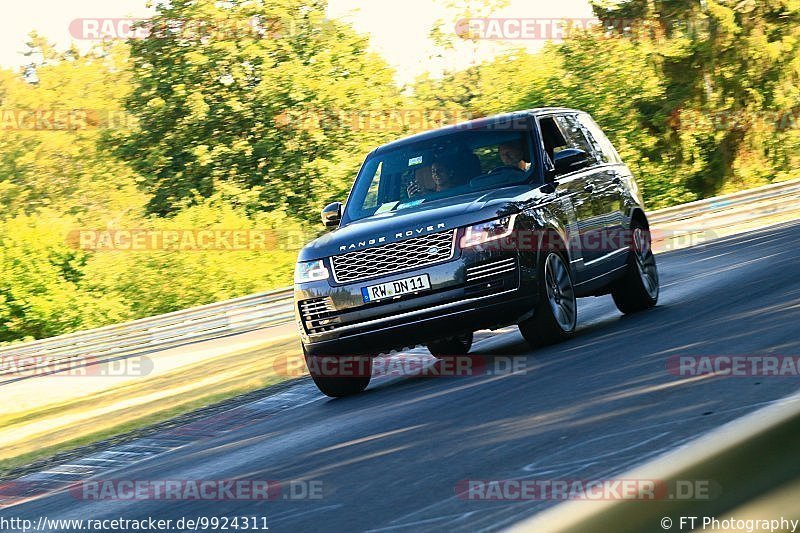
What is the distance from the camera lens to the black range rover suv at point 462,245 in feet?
30.4

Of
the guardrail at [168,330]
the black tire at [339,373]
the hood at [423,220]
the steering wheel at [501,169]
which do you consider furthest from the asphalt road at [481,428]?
the guardrail at [168,330]

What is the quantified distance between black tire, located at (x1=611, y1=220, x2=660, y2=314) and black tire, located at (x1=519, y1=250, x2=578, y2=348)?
177 cm

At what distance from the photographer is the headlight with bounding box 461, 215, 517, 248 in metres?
9.24

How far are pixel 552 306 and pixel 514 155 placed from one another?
1483 mm

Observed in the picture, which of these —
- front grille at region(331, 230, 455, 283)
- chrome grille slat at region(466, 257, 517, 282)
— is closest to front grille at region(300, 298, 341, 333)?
front grille at region(331, 230, 455, 283)

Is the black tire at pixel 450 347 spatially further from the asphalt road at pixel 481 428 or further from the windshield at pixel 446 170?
the windshield at pixel 446 170

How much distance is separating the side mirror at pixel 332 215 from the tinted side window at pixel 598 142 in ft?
8.87

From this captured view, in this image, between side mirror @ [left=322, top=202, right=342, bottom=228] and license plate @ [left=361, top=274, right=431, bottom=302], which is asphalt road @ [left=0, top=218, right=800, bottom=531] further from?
side mirror @ [left=322, top=202, right=342, bottom=228]

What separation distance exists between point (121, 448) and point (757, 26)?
4430cm

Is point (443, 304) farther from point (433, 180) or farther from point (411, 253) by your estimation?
point (433, 180)

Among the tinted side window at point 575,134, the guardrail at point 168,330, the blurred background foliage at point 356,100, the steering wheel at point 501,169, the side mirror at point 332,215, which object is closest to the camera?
the steering wheel at point 501,169

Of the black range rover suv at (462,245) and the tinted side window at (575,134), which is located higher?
the tinted side window at (575,134)

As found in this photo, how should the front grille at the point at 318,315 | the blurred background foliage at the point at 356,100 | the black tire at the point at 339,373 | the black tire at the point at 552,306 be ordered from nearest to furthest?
the front grille at the point at 318,315
the black tire at the point at 552,306
the black tire at the point at 339,373
the blurred background foliage at the point at 356,100

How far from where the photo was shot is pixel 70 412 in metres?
15.1
